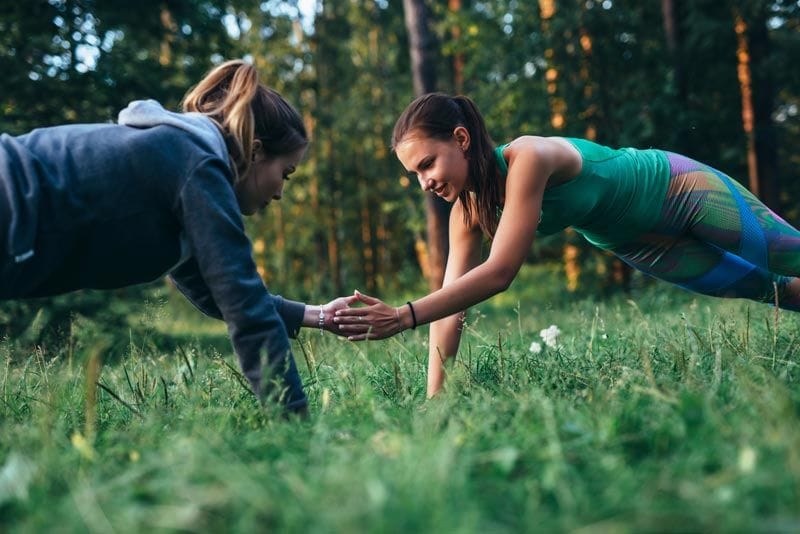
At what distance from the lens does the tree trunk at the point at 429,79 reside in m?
9.97

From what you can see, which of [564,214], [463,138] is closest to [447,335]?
[564,214]

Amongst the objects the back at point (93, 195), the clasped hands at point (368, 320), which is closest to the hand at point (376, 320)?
the clasped hands at point (368, 320)

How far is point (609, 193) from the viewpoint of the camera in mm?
3297

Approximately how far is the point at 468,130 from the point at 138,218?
1455 mm

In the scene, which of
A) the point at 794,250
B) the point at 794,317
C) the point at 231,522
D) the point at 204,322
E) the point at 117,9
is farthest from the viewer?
the point at 204,322

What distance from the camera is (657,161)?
3438mm

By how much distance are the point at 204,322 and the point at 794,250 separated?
10984mm

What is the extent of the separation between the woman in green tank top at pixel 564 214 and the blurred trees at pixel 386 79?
5.19 metres

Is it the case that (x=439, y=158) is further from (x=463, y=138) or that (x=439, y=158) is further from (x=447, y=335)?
(x=447, y=335)

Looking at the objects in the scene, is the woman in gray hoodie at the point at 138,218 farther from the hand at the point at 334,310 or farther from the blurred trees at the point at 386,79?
the blurred trees at the point at 386,79

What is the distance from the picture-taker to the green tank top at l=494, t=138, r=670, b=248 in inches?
127

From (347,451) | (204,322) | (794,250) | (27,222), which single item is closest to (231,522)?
(347,451)

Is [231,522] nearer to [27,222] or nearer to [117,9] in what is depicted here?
[27,222]

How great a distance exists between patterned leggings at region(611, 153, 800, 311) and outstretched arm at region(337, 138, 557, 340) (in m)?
0.82
